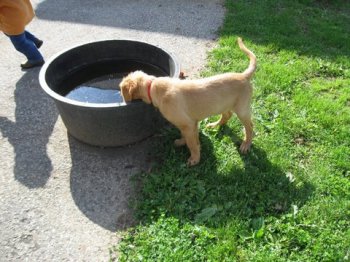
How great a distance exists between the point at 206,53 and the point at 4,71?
134 inches

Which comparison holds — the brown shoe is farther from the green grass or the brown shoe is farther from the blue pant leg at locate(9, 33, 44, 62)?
the green grass

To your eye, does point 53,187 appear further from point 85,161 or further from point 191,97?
point 191,97

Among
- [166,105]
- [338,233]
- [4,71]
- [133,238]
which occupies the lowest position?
[4,71]

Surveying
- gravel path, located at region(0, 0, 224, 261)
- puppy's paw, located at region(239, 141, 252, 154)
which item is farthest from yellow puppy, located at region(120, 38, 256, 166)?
gravel path, located at region(0, 0, 224, 261)

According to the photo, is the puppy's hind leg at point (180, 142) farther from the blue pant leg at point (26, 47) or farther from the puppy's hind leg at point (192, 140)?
the blue pant leg at point (26, 47)

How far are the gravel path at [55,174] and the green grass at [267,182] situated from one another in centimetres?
26

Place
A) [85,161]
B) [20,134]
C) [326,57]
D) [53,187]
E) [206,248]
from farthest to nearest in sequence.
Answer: [326,57] < [20,134] < [85,161] < [53,187] < [206,248]

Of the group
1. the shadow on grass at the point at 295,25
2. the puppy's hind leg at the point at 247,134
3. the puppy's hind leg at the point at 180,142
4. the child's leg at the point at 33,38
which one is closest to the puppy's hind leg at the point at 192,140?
the puppy's hind leg at the point at 180,142

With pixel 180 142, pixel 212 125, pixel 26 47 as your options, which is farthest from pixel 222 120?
pixel 26 47

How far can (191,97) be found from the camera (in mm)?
4059

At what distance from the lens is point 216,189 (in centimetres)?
415

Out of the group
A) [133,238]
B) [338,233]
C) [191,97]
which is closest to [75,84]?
[191,97]

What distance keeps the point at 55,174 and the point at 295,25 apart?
207 inches

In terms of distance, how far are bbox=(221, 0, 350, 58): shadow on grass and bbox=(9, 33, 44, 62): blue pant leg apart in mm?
3307
